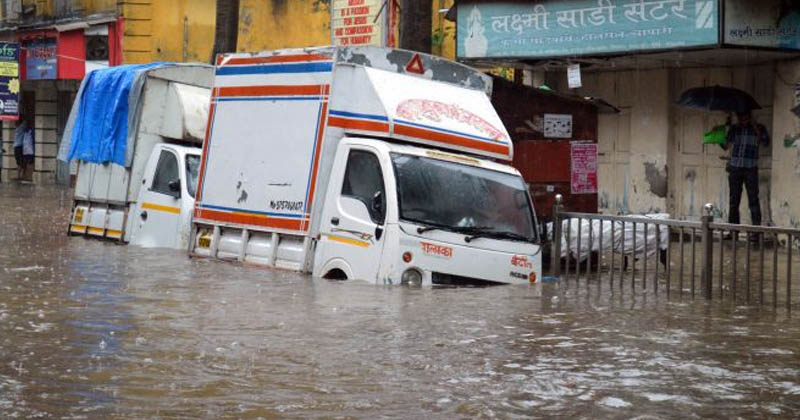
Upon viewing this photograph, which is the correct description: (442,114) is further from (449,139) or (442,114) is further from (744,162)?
(744,162)

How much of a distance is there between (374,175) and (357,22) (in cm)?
1646

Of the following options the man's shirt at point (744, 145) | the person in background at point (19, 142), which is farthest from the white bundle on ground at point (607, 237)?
the person in background at point (19, 142)

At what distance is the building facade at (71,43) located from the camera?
3812 cm

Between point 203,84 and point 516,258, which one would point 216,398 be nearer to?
point 516,258

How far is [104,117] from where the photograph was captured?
19.9 meters

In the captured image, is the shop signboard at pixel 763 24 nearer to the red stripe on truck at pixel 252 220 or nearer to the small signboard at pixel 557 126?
the small signboard at pixel 557 126

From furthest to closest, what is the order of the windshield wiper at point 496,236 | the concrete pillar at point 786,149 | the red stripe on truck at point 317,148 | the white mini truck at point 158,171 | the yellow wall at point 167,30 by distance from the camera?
the yellow wall at point 167,30
the concrete pillar at point 786,149
the white mini truck at point 158,171
the red stripe on truck at point 317,148
the windshield wiper at point 496,236

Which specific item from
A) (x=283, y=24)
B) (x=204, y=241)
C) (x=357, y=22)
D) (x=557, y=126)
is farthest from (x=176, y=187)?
(x=283, y=24)

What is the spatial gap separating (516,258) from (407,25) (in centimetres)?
765

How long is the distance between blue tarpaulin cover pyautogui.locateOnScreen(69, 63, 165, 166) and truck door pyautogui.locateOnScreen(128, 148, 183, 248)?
2.68 ft

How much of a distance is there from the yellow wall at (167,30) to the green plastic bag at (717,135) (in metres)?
19.8

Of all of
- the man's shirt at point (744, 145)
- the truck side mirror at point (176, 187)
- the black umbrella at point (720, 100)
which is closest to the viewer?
the truck side mirror at point (176, 187)

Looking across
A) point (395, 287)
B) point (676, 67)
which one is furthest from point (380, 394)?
point (676, 67)

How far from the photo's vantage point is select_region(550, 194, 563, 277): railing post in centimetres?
1478
